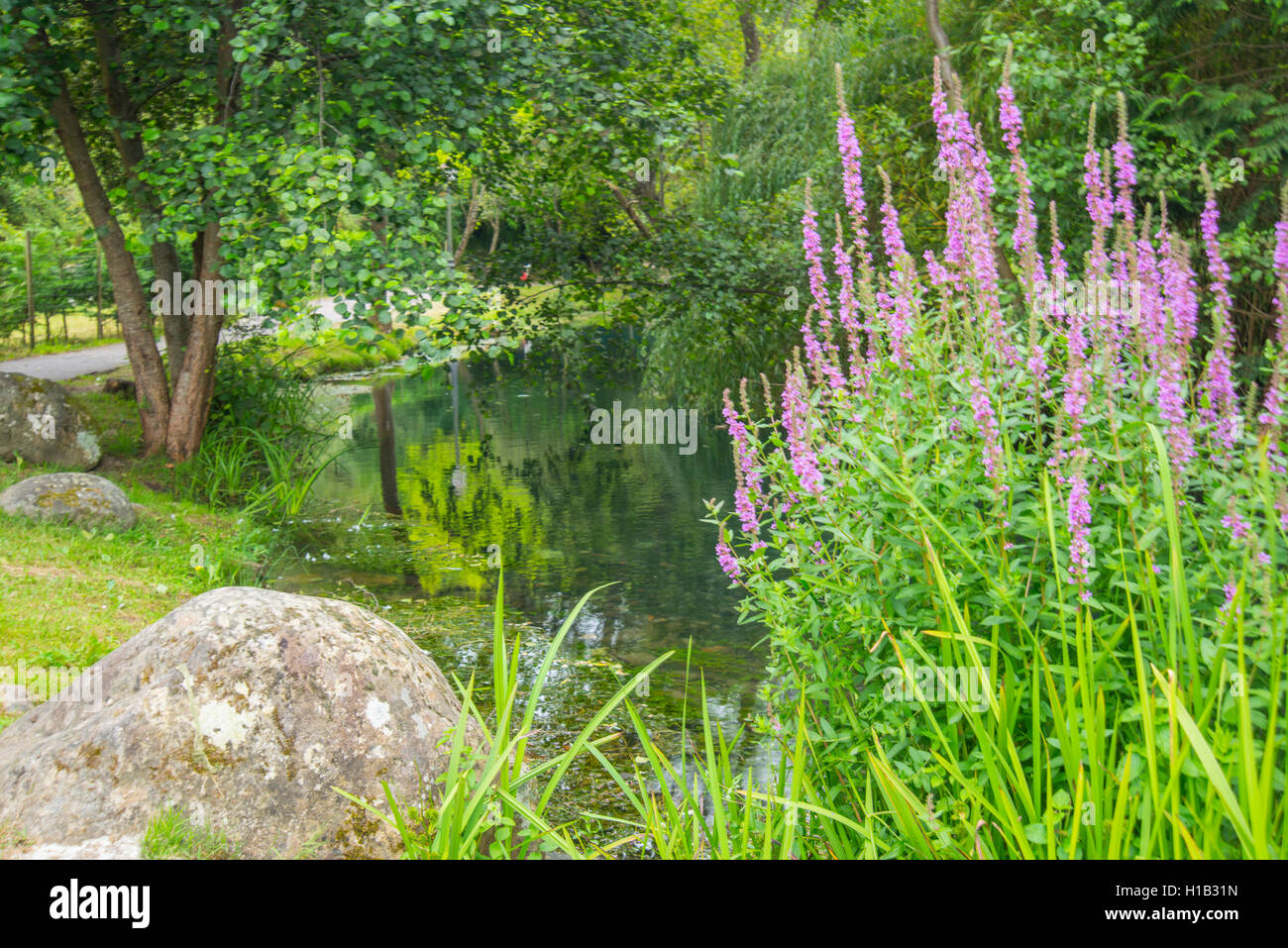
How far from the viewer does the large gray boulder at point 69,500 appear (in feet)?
26.7

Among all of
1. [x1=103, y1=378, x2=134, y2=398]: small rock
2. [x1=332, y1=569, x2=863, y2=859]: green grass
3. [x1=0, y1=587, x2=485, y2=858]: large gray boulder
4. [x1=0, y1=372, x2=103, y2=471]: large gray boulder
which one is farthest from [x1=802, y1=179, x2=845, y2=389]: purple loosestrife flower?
[x1=103, y1=378, x2=134, y2=398]: small rock

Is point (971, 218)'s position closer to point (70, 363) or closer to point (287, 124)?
point (287, 124)

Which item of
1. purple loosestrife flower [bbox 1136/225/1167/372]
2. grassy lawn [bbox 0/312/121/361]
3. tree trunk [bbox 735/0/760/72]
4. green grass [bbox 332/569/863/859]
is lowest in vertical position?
green grass [bbox 332/569/863/859]

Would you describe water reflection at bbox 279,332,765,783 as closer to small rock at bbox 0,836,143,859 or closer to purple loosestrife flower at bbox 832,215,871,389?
purple loosestrife flower at bbox 832,215,871,389

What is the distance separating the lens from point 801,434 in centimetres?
331

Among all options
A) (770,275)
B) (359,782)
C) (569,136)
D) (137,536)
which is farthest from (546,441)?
(359,782)

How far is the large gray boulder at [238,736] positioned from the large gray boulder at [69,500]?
4803 mm

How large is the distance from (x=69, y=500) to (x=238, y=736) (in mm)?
5835

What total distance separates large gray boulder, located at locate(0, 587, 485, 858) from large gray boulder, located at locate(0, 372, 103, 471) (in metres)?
7.06

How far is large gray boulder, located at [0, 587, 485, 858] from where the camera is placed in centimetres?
340

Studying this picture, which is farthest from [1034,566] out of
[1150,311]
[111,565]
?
[111,565]

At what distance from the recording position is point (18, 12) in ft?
25.0
